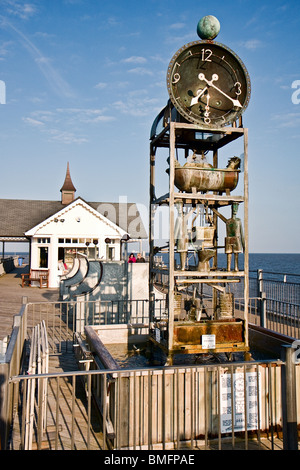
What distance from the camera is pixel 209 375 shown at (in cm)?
548

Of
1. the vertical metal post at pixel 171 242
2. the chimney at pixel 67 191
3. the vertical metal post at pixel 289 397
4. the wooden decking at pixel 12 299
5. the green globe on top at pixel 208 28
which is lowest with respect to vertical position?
the wooden decking at pixel 12 299

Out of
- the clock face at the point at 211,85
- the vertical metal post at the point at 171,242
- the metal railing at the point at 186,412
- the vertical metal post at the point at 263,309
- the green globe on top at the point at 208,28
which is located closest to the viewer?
the metal railing at the point at 186,412

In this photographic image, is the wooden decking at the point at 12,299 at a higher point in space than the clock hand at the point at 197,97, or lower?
lower

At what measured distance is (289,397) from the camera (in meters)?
4.80

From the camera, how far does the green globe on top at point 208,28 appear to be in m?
7.46

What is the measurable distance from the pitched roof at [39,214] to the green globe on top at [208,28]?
25.4 metres

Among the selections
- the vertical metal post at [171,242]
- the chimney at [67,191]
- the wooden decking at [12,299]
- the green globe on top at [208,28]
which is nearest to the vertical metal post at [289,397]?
the vertical metal post at [171,242]

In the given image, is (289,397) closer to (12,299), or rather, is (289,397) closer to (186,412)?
(186,412)

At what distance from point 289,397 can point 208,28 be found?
6384 millimetres

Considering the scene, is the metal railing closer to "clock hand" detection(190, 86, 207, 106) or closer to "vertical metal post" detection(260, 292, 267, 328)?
"clock hand" detection(190, 86, 207, 106)

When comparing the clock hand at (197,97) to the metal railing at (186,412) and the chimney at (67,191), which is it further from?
the chimney at (67,191)

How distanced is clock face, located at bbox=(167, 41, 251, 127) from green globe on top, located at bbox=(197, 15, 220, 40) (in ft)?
0.98
